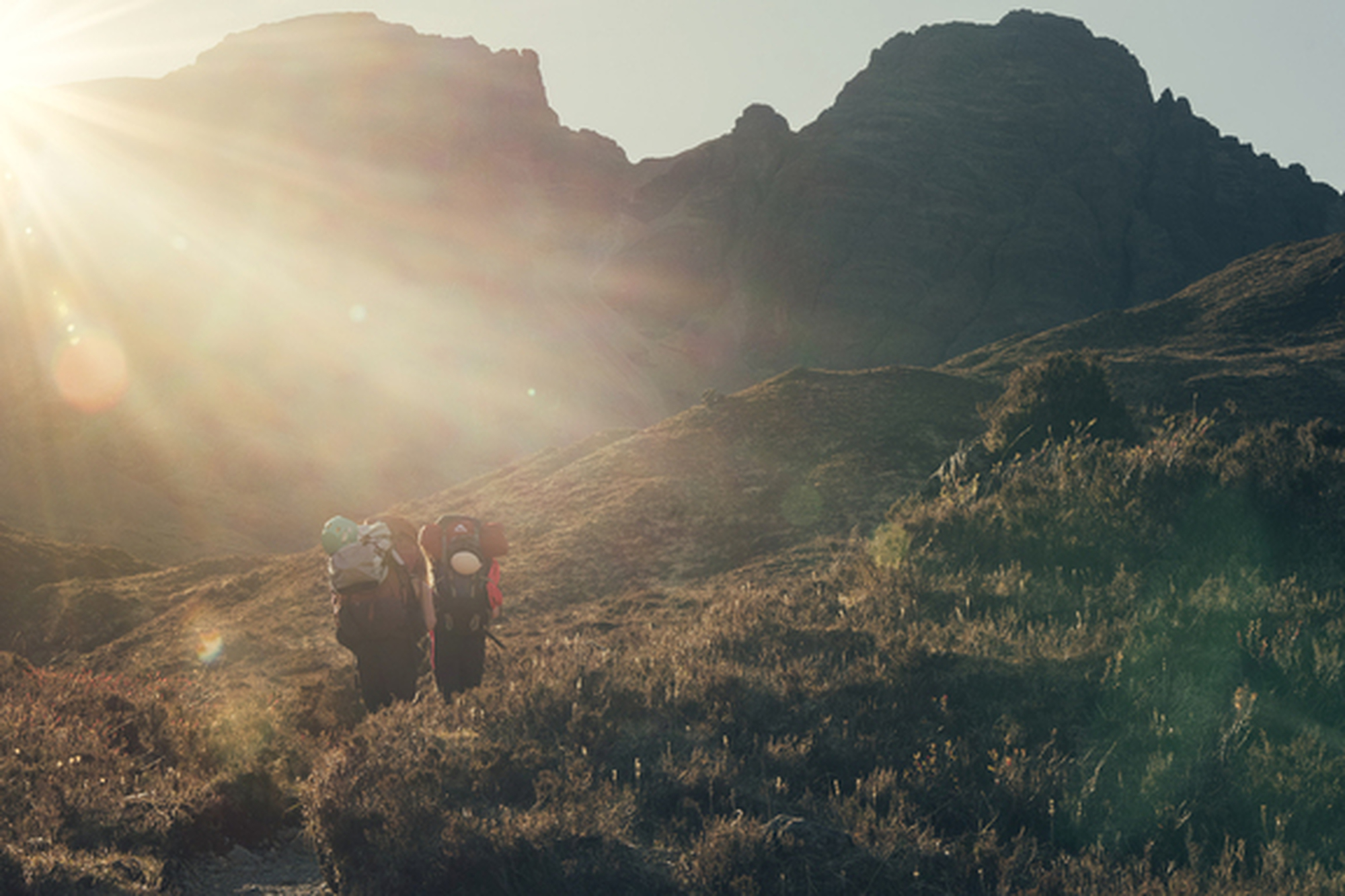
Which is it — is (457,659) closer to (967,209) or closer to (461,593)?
(461,593)

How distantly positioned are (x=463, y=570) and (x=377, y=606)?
0.89m

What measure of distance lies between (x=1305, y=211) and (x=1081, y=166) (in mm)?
28946

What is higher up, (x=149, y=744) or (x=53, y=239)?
(x=53, y=239)

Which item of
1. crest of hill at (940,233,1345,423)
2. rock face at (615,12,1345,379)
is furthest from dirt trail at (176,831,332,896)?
rock face at (615,12,1345,379)

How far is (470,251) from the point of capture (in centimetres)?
10325

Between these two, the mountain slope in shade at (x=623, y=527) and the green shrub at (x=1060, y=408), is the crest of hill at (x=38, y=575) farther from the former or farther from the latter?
the green shrub at (x=1060, y=408)

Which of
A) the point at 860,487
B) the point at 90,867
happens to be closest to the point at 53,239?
the point at 860,487

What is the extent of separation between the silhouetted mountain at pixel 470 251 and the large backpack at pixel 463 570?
37.2 meters

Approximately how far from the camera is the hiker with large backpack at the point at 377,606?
22.1 ft

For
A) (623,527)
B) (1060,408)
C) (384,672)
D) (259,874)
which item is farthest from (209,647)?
(1060,408)

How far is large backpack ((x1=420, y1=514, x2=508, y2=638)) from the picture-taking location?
22.0 feet

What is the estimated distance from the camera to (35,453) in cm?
4488

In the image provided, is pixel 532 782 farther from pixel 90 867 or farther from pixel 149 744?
pixel 149 744

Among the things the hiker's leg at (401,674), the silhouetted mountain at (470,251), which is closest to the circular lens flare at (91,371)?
the silhouetted mountain at (470,251)
